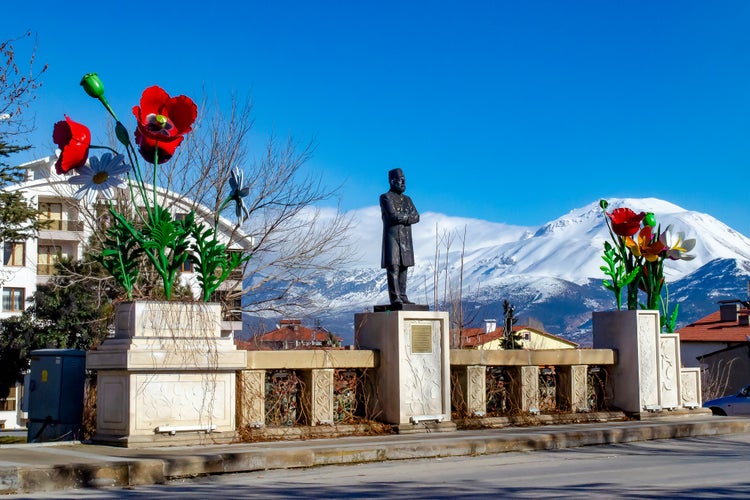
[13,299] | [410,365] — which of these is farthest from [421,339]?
[13,299]

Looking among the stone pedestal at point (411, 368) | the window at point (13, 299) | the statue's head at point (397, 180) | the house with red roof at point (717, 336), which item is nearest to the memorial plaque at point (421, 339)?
the stone pedestal at point (411, 368)

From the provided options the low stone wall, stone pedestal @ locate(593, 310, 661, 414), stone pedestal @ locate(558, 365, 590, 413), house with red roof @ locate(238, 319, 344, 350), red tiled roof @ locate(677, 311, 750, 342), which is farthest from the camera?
red tiled roof @ locate(677, 311, 750, 342)

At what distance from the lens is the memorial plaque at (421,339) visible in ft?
54.9

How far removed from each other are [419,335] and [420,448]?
2.63m

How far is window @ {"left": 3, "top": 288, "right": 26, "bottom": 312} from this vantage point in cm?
6388

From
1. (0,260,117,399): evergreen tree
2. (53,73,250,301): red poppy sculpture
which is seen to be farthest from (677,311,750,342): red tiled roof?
(53,73,250,301): red poppy sculpture

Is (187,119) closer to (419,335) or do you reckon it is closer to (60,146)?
(60,146)

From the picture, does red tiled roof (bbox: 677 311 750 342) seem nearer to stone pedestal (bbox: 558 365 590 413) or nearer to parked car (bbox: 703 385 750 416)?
parked car (bbox: 703 385 750 416)

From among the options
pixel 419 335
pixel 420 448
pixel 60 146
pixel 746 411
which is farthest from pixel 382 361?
pixel 746 411

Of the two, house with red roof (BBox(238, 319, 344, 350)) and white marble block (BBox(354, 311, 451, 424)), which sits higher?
house with red roof (BBox(238, 319, 344, 350))

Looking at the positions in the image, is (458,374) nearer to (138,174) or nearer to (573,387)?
(573,387)

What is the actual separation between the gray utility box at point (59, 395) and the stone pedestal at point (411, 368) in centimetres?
456

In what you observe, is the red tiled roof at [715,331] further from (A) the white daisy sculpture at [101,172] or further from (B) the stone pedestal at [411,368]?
(A) the white daisy sculpture at [101,172]

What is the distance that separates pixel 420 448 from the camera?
14555 millimetres
